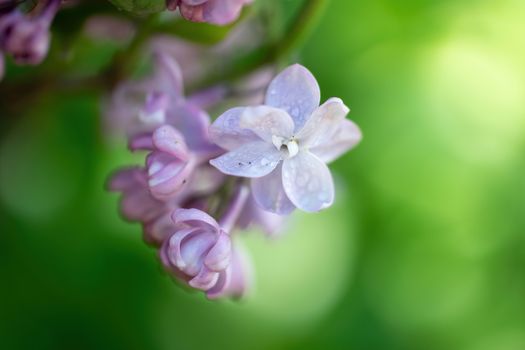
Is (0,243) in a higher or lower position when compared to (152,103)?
lower

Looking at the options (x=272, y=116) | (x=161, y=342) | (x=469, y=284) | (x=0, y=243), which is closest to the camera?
(x=272, y=116)

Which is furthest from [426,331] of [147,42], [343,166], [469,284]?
[147,42]

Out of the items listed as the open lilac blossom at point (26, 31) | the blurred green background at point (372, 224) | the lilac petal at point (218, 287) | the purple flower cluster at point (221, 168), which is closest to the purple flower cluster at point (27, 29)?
the open lilac blossom at point (26, 31)

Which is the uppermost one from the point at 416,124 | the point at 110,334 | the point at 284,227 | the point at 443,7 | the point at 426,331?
the point at 443,7

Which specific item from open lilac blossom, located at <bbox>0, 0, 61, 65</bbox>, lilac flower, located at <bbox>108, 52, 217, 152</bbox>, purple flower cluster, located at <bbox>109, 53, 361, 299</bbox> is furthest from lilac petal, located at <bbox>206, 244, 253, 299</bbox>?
open lilac blossom, located at <bbox>0, 0, 61, 65</bbox>

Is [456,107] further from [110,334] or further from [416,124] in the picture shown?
[110,334]

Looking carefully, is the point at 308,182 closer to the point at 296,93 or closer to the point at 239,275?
the point at 296,93

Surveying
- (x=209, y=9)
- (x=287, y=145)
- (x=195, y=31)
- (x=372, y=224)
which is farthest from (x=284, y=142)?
(x=372, y=224)
